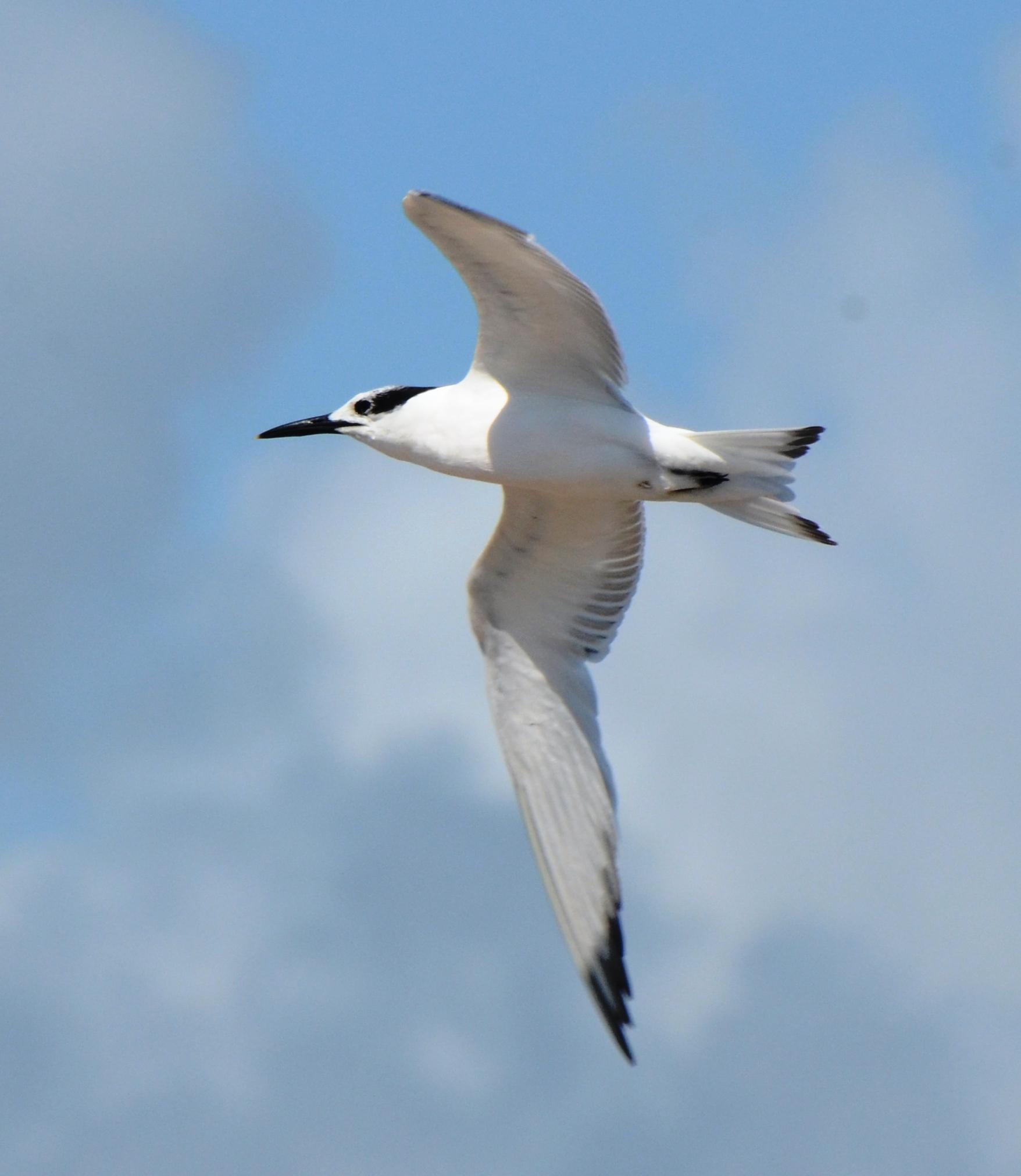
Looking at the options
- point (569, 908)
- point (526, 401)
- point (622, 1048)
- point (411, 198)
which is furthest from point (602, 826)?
point (411, 198)

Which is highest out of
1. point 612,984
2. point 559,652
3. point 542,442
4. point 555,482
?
point 542,442

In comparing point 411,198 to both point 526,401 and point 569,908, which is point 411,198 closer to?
point 526,401

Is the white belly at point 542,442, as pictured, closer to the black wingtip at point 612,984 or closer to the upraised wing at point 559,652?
the upraised wing at point 559,652

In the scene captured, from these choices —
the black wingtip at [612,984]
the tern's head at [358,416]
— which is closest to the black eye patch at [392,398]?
the tern's head at [358,416]

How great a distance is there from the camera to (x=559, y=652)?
1252cm

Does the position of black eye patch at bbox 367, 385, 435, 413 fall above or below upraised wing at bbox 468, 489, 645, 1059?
above

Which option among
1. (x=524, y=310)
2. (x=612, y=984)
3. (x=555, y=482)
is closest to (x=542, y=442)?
(x=555, y=482)

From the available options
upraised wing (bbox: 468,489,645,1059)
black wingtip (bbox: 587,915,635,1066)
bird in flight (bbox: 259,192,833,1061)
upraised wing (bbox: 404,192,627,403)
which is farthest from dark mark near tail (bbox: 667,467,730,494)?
black wingtip (bbox: 587,915,635,1066)

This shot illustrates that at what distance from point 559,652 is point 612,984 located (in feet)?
6.59

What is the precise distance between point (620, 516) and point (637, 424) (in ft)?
3.20

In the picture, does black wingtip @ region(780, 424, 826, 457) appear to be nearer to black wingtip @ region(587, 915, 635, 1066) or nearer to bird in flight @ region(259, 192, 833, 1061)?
bird in flight @ region(259, 192, 833, 1061)

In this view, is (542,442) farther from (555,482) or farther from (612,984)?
(612,984)

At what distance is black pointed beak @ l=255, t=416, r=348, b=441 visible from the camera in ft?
39.8

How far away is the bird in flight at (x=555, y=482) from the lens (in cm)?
1109
